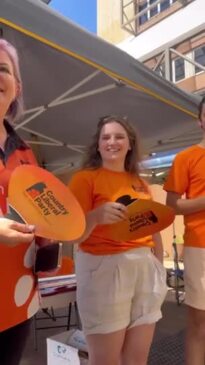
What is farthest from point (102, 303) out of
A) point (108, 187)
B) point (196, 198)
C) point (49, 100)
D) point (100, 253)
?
point (49, 100)

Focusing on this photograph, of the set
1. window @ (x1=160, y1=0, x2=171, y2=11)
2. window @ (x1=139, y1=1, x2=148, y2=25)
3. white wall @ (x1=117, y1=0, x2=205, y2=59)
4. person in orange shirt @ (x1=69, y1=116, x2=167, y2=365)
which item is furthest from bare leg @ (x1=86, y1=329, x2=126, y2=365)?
window @ (x1=139, y1=1, x2=148, y2=25)

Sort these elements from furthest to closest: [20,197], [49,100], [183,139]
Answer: [183,139] → [49,100] → [20,197]

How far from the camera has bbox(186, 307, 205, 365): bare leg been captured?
1.45 m

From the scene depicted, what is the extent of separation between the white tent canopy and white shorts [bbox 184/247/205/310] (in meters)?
0.81

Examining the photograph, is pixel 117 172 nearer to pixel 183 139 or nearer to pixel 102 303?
pixel 102 303

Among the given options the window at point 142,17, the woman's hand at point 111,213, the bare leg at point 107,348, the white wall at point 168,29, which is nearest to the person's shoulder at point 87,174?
the woman's hand at point 111,213

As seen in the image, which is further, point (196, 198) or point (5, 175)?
point (196, 198)

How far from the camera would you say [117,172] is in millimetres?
1345

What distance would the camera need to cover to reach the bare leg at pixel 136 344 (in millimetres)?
1234

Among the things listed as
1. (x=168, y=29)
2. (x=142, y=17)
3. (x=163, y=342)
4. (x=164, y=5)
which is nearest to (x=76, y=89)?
(x=163, y=342)

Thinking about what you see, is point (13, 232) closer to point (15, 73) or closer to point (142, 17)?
point (15, 73)

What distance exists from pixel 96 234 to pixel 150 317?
345 mm

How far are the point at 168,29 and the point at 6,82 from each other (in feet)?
28.1

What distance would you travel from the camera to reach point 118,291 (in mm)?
1197
